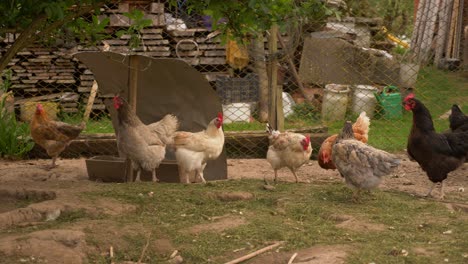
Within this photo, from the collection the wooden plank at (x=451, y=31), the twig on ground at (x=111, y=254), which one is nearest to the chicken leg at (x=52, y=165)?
the twig on ground at (x=111, y=254)

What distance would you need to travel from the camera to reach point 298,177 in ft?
28.7

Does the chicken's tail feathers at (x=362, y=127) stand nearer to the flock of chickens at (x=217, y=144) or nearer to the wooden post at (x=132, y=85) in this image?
the flock of chickens at (x=217, y=144)

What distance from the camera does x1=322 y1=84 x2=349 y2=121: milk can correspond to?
12.0 m

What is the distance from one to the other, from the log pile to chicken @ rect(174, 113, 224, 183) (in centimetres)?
448

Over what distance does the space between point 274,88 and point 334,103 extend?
122 inches

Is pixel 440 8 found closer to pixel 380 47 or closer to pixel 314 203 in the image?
pixel 380 47

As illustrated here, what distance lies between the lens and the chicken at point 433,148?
760 centimetres

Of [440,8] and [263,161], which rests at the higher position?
[440,8]

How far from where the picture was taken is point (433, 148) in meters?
7.62

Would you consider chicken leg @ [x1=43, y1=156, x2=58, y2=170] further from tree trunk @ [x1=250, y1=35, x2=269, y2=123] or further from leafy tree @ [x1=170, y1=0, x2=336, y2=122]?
tree trunk @ [x1=250, y1=35, x2=269, y2=123]

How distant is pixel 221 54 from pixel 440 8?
222 inches

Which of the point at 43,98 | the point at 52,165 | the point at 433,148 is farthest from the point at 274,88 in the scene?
the point at 43,98

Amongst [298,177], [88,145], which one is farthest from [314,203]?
[88,145]

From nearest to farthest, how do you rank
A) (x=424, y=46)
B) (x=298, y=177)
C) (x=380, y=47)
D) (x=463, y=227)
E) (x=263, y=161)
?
(x=463, y=227)
(x=298, y=177)
(x=263, y=161)
(x=380, y=47)
(x=424, y=46)
